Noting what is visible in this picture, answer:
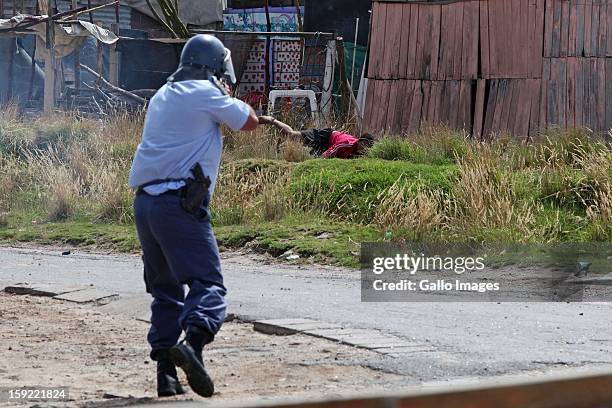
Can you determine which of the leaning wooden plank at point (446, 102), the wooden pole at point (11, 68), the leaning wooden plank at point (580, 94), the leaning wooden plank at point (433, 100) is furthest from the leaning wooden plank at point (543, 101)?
the wooden pole at point (11, 68)

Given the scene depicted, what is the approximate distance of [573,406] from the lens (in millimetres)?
2689

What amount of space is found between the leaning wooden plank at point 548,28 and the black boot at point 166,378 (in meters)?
12.7

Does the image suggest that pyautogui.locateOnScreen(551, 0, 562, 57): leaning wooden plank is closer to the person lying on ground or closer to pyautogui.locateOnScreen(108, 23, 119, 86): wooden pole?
the person lying on ground

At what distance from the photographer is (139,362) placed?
270 inches

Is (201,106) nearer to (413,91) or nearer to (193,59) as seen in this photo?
(193,59)

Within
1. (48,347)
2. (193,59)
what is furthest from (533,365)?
(48,347)

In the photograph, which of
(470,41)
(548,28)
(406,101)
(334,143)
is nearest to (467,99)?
(470,41)

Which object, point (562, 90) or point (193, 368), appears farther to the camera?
point (562, 90)

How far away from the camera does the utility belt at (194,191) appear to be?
18.5ft

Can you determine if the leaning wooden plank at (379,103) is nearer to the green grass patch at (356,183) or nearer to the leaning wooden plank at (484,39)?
the leaning wooden plank at (484,39)

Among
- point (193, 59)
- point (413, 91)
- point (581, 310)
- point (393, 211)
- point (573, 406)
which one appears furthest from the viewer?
point (413, 91)

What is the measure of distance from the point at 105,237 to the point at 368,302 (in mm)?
5808

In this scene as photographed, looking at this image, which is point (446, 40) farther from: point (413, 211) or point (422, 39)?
point (413, 211)

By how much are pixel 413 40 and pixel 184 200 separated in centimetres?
1406
